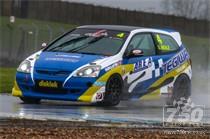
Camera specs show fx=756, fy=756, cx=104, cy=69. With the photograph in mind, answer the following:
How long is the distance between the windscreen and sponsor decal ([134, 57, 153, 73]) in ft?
1.60

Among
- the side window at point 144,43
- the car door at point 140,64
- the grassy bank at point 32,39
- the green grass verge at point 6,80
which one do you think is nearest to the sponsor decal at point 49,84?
the car door at point 140,64

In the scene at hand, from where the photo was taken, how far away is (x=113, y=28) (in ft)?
49.3

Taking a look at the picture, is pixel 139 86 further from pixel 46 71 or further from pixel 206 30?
pixel 206 30

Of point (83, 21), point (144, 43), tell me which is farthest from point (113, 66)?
point (83, 21)

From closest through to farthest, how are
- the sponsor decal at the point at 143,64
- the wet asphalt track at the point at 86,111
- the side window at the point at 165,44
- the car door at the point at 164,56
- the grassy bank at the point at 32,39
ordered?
the wet asphalt track at the point at 86,111, the sponsor decal at the point at 143,64, the car door at the point at 164,56, the side window at the point at 165,44, the grassy bank at the point at 32,39

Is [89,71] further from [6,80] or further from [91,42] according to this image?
[6,80]

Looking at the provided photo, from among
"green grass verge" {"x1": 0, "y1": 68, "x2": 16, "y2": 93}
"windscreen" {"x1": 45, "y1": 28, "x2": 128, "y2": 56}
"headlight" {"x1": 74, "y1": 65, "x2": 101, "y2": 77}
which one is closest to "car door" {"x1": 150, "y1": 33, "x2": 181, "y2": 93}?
"windscreen" {"x1": 45, "y1": 28, "x2": 128, "y2": 56}

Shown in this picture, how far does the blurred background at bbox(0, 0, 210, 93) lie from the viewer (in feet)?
69.6

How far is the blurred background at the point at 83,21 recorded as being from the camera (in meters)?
21.2

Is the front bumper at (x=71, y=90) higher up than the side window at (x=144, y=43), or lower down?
lower down

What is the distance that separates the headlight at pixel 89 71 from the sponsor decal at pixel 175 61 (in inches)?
85.1

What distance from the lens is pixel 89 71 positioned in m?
13.4

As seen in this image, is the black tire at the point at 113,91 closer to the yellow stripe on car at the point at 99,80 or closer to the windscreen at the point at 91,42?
the yellow stripe on car at the point at 99,80

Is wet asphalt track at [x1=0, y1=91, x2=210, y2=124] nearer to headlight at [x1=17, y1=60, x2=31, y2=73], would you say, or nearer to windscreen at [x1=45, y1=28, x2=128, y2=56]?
headlight at [x1=17, y1=60, x2=31, y2=73]
